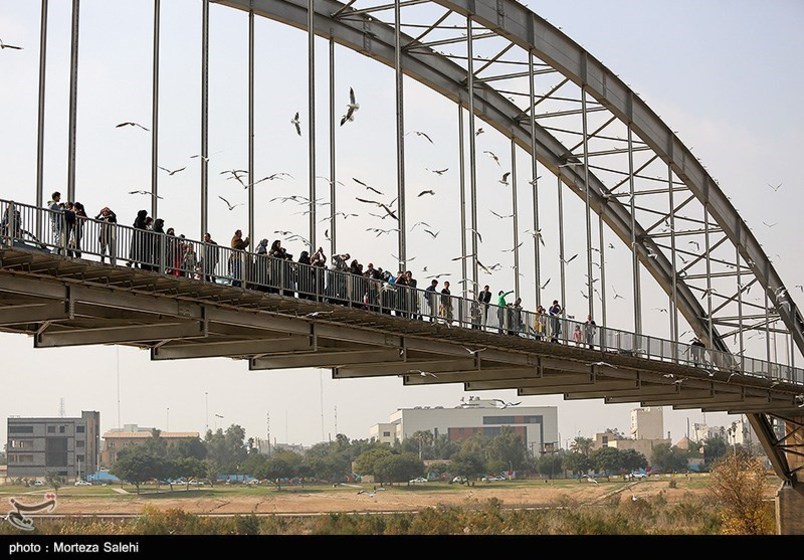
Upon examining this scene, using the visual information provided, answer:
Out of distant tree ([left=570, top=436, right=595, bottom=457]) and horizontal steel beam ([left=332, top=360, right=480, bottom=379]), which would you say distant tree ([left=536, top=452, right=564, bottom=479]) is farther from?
horizontal steel beam ([left=332, top=360, right=480, bottom=379])

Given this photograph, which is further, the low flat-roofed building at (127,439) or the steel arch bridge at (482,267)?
the low flat-roofed building at (127,439)

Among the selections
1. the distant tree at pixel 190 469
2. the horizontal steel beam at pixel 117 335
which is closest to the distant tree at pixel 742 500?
the distant tree at pixel 190 469

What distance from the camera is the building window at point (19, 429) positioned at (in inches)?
3880

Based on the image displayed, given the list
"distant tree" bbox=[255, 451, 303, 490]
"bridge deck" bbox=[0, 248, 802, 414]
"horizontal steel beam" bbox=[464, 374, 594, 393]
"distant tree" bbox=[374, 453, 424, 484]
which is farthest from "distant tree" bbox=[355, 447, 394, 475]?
Result: "horizontal steel beam" bbox=[464, 374, 594, 393]

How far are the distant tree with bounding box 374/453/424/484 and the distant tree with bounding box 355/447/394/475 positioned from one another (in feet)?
1.39

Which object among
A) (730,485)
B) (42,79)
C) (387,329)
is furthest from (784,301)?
(42,79)

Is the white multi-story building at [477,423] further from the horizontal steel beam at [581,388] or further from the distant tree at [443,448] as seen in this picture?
the horizontal steel beam at [581,388]

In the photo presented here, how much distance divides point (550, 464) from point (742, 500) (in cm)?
3967

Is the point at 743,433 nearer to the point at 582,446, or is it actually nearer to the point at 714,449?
the point at 714,449

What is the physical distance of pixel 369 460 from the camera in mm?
103625

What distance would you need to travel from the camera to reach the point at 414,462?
4112 inches

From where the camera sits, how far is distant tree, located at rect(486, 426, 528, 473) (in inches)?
4464

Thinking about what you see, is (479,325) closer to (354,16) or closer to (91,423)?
(354,16)

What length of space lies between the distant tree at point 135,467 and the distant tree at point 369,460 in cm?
1538
